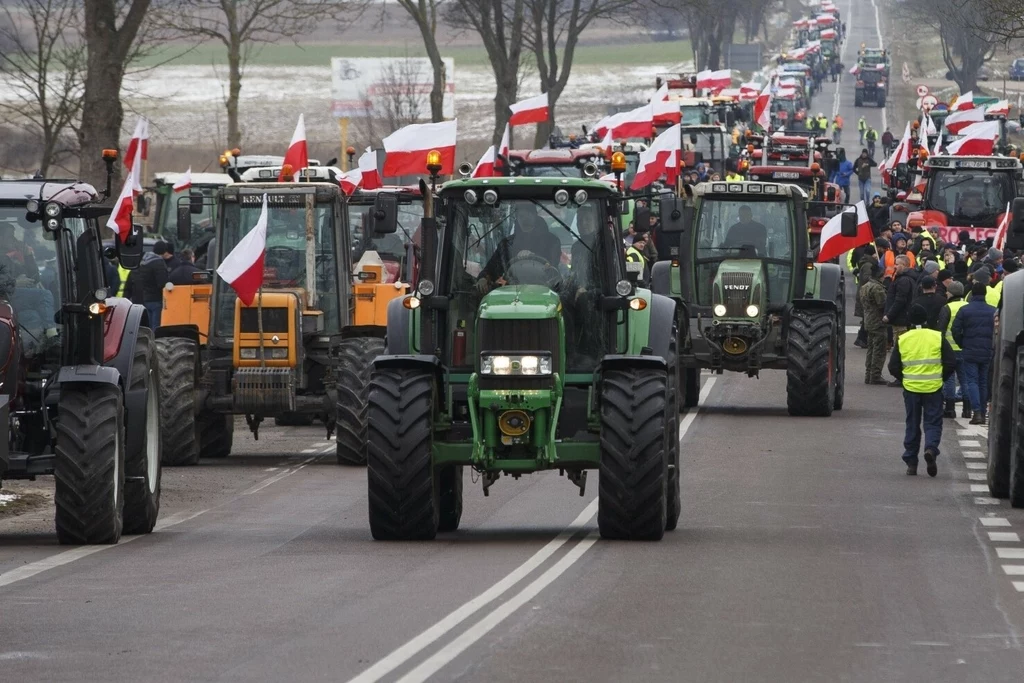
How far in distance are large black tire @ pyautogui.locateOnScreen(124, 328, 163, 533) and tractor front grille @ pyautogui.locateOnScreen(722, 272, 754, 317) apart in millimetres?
12006

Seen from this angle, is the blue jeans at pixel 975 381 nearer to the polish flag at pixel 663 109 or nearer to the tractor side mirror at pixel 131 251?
the tractor side mirror at pixel 131 251

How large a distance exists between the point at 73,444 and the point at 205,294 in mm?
7758

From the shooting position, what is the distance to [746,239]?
1070 inches

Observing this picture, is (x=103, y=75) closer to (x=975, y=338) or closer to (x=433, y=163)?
(x=975, y=338)

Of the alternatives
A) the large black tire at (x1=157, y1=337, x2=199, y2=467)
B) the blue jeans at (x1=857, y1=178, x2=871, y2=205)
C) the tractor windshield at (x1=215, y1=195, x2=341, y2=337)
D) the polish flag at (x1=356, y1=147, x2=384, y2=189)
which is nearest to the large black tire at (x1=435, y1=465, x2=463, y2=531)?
the large black tire at (x1=157, y1=337, x2=199, y2=467)

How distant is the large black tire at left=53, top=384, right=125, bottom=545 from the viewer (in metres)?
14.0

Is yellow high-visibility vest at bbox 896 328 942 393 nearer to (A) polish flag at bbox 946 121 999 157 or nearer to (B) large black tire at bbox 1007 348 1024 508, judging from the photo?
(B) large black tire at bbox 1007 348 1024 508

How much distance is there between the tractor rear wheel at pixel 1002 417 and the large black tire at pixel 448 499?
15.4 feet

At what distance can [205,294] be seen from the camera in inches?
852

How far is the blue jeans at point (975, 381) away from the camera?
26.2 metres

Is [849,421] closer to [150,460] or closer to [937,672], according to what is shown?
[150,460]

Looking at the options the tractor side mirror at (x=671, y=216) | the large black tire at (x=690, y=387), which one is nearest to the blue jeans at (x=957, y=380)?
the large black tire at (x=690, y=387)

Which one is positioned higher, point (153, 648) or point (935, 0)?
point (935, 0)

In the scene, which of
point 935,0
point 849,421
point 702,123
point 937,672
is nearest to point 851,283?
point 702,123
